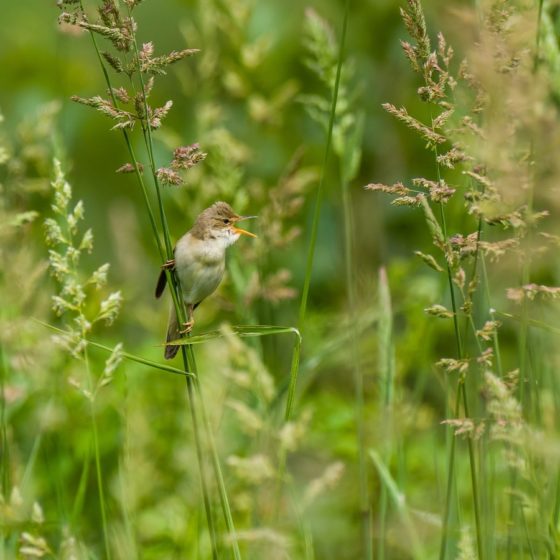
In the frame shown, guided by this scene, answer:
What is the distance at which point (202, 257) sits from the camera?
233cm

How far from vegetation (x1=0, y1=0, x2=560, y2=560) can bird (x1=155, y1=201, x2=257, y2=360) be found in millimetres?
95

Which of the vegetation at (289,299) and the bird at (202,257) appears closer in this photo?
the vegetation at (289,299)

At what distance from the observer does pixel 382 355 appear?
2.03m

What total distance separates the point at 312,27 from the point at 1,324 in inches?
37.5

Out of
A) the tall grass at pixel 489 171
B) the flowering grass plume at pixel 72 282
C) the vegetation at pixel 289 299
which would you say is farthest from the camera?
the flowering grass plume at pixel 72 282

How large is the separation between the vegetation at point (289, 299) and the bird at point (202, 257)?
0.31ft

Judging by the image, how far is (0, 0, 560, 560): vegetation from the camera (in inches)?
55.7

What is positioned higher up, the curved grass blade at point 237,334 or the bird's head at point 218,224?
the curved grass blade at point 237,334

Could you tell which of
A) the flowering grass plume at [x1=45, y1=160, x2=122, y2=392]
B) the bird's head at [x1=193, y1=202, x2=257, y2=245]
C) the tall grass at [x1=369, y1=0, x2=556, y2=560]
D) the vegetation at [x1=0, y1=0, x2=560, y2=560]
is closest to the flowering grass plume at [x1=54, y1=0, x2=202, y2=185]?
the vegetation at [x1=0, y1=0, x2=560, y2=560]

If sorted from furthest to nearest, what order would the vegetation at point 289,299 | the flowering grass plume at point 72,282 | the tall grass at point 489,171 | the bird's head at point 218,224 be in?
the bird's head at point 218,224, the flowering grass plume at point 72,282, the vegetation at point 289,299, the tall grass at point 489,171

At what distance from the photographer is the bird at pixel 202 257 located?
226 cm

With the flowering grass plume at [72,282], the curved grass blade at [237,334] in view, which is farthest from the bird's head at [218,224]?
the curved grass blade at [237,334]

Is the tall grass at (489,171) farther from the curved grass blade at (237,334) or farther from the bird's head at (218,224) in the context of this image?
the bird's head at (218,224)

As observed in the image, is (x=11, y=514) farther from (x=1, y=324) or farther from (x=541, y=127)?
(x=541, y=127)
